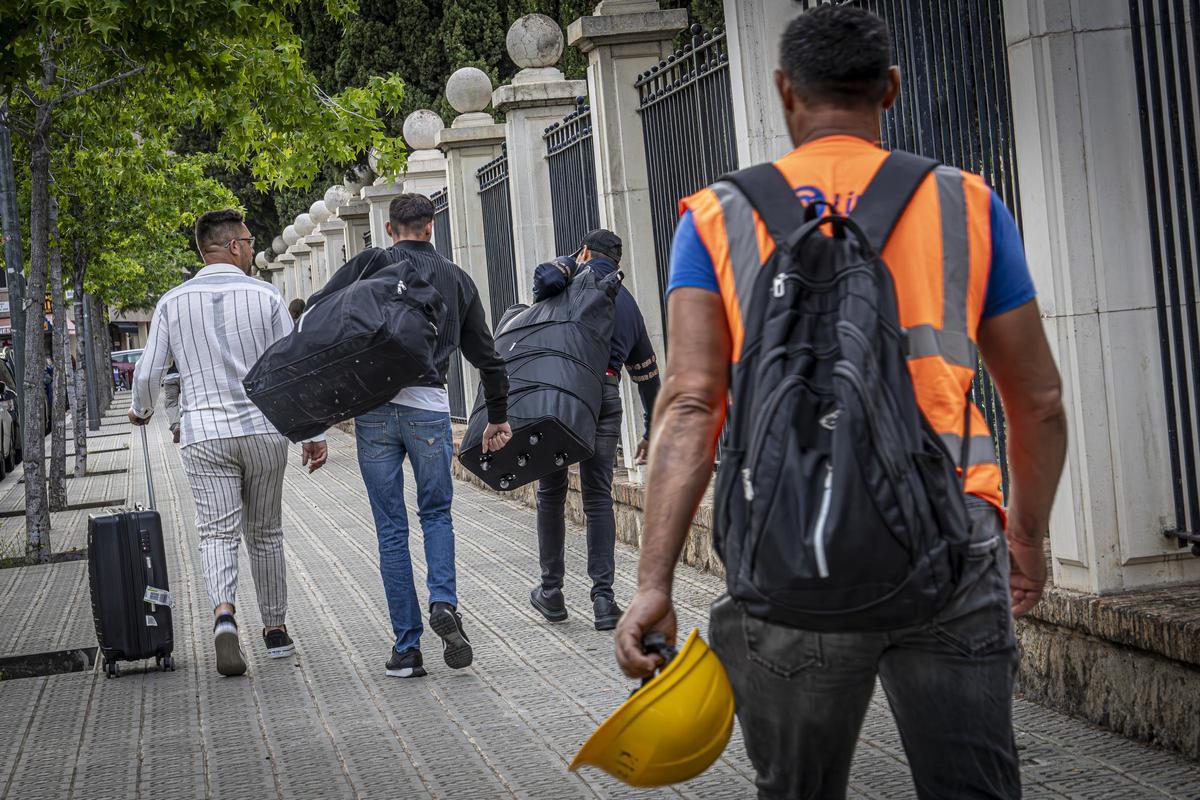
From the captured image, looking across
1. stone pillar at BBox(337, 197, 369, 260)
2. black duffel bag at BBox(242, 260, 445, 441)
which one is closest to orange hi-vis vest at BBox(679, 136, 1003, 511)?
black duffel bag at BBox(242, 260, 445, 441)

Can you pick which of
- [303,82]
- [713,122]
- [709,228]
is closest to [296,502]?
[303,82]

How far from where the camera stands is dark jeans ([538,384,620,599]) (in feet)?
24.8

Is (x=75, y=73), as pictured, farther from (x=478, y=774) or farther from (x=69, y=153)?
(x=478, y=774)

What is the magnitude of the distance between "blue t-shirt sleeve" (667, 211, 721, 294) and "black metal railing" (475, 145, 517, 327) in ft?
36.8

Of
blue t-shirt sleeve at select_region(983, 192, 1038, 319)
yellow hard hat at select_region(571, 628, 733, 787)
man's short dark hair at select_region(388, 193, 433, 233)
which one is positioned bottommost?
yellow hard hat at select_region(571, 628, 733, 787)

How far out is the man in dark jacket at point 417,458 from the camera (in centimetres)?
666

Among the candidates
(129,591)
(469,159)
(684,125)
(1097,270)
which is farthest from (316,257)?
(1097,270)

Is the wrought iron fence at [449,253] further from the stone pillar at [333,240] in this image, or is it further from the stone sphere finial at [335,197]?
the stone pillar at [333,240]

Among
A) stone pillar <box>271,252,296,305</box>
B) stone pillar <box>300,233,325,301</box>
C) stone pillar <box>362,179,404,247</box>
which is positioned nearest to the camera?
stone pillar <box>362,179,404,247</box>

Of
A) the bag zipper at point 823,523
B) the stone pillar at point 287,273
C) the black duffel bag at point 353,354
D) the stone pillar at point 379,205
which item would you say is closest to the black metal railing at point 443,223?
the stone pillar at point 379,205

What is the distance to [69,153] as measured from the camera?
17.1 m

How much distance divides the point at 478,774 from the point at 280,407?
2.04m

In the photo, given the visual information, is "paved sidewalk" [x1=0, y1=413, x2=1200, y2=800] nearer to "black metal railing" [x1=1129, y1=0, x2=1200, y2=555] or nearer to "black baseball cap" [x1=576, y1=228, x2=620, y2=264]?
"black metal railing" [x1=1129, y1=0, x2=1200, y2=555]

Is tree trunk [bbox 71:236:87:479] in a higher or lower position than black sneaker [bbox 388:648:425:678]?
higher
